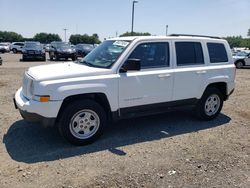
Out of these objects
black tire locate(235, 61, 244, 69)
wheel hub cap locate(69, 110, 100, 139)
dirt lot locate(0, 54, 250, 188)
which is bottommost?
dirt lot locate(0, 54, 250, 188)

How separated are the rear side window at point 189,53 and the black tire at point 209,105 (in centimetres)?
76

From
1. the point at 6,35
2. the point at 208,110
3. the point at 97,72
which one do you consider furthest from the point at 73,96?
the point at 6,35

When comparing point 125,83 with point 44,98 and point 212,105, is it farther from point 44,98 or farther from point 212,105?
point 212,105

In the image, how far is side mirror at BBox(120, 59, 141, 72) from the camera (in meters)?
5.41

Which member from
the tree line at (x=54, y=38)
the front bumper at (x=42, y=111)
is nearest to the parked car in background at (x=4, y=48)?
the tree line at (x=54, y=38)

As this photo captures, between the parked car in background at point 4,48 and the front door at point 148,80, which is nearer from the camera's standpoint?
the front door at point 148,80

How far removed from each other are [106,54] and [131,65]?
770mm

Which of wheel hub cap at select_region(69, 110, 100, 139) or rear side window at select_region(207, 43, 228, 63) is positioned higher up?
rear side window at select_region(207, 43, 228, 63)

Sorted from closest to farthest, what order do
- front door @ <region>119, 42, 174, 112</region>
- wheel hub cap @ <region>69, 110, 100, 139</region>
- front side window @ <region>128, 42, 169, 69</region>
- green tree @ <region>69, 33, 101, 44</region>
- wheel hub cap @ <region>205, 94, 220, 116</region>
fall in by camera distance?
wheel hub cap @ <region>69, 110, 100, 139</region>
front door @ <region>119, 42, 174, 112</region>
front side window @ <region>128, 42, 169, 69</region>
wheel hub cap @ <region>205, 94, 220, 116</region>
green tree @ <region>69, 33, 101, 44</region>

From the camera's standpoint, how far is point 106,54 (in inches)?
236

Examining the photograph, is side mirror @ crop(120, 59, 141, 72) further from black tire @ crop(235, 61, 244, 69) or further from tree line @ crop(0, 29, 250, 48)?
tree line @ crop(0, 29, 250, 48)

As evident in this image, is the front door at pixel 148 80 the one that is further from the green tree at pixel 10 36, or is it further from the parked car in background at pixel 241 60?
the green tree at pixel 10 36

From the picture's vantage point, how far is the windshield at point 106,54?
18.7 feet

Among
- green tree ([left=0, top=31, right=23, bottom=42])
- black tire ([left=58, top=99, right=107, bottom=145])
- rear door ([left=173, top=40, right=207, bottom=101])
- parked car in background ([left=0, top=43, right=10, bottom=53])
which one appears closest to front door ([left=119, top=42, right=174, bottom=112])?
rear door ([left=173, top=40, right=207, bottom=101])
